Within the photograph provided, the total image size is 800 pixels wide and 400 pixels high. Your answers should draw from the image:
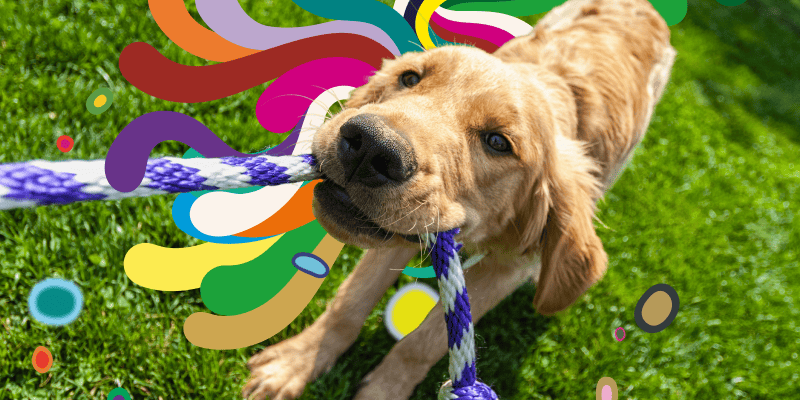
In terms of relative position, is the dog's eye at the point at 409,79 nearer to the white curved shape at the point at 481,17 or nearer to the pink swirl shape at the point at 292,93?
the pink swirl shape at the point at 292,93

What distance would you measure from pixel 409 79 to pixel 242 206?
1.03 metres

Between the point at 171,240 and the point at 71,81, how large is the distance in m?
1.23

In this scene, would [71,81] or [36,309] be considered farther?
[71,81]

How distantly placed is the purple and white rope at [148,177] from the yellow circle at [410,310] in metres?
1.40

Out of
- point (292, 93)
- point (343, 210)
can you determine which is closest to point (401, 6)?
point (292, 93)

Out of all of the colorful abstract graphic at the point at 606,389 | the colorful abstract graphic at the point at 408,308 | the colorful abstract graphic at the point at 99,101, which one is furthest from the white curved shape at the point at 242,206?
the colorful abstract graphic at the point at 606,389

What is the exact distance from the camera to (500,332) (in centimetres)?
302

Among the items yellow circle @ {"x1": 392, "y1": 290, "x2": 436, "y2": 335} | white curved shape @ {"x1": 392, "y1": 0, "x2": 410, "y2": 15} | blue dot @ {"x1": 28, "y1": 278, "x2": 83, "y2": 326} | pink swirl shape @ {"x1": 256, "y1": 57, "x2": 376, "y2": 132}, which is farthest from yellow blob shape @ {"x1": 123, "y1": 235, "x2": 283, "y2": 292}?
white curved shape @ {"x1": 392, "y1": 0, "x2": 410, "y2": 15}

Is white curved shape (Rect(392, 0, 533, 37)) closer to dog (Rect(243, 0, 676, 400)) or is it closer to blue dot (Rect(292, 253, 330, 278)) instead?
dog (Rect(243, 0, 676, 400))

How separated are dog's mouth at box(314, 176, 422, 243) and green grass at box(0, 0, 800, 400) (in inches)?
43.8

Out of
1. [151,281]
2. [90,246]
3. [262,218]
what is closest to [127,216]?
[90,246]

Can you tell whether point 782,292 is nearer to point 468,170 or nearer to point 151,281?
point 468,170

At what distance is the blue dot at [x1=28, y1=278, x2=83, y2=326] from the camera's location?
221 centimetres

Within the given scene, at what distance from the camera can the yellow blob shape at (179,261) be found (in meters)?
2.33
